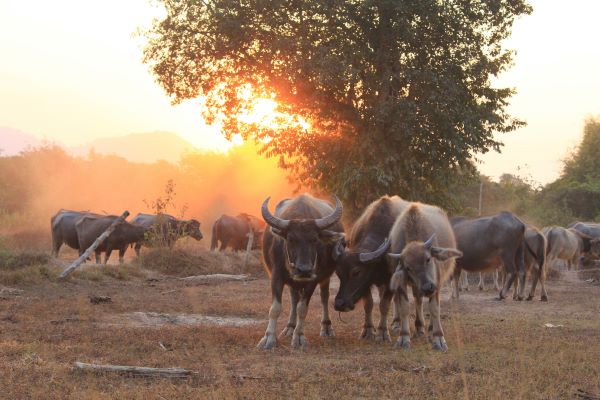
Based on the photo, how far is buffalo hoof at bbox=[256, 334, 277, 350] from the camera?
9398mm

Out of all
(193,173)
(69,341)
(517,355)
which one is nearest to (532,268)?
(517,355)

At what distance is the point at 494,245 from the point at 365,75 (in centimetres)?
828

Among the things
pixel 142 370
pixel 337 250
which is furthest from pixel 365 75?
pixel 142 370

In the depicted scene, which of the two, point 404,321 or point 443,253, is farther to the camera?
point 404,321

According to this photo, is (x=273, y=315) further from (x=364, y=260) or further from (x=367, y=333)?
(x=367, y=333)

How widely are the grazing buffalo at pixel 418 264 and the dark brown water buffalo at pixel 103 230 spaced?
672 inches

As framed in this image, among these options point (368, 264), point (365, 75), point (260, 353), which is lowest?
point (260, 353)

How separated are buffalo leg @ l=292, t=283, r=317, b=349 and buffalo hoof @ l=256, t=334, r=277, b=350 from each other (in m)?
0.28

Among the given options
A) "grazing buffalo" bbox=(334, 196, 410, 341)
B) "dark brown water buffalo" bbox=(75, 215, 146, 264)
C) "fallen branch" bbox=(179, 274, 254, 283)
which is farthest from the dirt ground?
"dark brown water buffalo" bbox=(75, 215, 146, 264)

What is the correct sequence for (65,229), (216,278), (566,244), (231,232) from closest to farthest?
(216,278) → (65,229) → (566,244) → (231,232)

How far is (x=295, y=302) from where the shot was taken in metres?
10.2

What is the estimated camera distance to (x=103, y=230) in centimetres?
2559

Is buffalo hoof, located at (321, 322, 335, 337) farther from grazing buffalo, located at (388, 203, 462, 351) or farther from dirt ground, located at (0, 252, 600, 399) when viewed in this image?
grazing buffalo, located at (388, 203, 462, 351)

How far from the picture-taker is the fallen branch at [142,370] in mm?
7223
